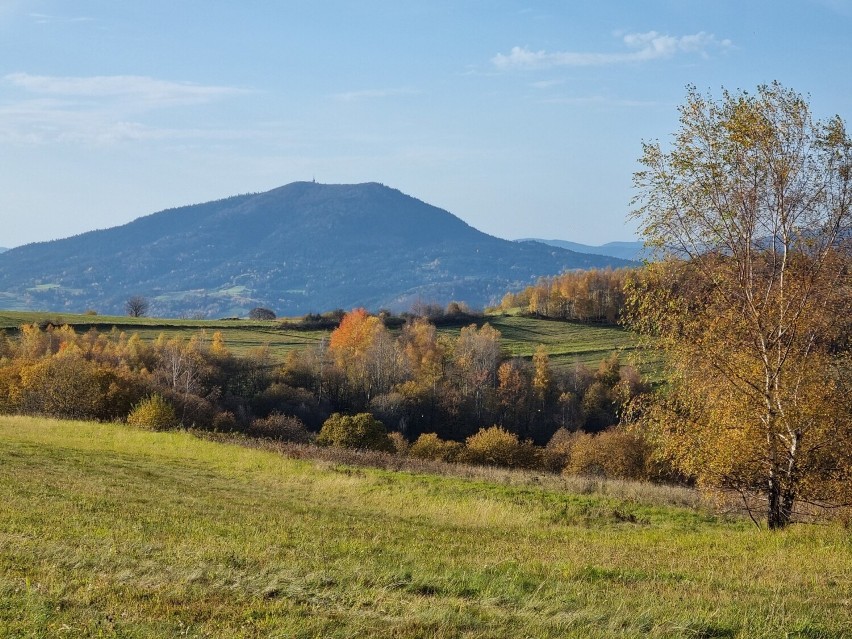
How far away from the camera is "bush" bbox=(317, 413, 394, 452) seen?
68.9 metres

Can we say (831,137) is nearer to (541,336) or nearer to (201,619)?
(201,619)

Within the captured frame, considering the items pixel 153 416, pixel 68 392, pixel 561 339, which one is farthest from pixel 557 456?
pixel 561 339

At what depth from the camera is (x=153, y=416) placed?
55.0 meters

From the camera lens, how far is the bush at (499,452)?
82.6 meters

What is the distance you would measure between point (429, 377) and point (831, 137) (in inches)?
4041

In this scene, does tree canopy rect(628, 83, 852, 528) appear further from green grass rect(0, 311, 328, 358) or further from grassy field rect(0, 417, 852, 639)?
green grass rect(0, 311, 328, 358)

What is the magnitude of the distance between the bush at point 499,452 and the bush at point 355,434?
1306 cm

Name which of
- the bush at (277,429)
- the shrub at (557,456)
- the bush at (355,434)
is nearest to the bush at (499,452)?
the shrub at (557,456)

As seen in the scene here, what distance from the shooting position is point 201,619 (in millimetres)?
9281

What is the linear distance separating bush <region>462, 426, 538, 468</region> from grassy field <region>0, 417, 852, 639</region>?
54054 mm

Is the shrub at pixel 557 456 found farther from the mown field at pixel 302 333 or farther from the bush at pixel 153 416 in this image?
the bush at pixel 153 416

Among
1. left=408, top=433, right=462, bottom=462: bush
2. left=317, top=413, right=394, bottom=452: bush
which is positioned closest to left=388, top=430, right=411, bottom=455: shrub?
left=408, top=433, right=462, bottom=462: bush

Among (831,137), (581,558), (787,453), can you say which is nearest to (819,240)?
(831,137)

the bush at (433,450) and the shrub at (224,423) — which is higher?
the shrub at (224,423)
